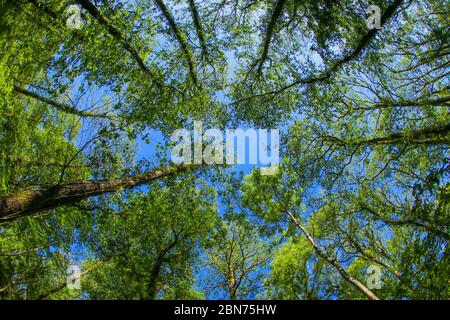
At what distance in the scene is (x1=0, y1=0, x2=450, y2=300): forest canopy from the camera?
8.27 m

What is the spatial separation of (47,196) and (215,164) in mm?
7869

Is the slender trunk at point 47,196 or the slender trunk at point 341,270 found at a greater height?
the slender trunk at point 47,196

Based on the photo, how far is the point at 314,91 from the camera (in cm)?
1202

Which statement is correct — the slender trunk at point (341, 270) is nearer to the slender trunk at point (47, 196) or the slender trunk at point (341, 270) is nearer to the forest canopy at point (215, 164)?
the forest canopy at point (215, 164)

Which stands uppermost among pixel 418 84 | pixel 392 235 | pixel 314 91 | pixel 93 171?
pixel 314 91

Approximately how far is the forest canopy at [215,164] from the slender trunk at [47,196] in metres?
0.03

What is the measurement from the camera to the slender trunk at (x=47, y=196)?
640cm

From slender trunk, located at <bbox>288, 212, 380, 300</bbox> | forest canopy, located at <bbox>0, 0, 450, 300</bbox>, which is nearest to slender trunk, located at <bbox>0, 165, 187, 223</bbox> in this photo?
forest canopy, located at <bbox>0, 0, 450, 300</bbox>

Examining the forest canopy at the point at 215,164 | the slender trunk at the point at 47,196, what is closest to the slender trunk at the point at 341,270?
the forest canopy at the point at 215,164

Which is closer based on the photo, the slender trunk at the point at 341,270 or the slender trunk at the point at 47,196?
the slender trunk at the point at 47,196

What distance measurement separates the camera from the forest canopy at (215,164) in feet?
27.1
